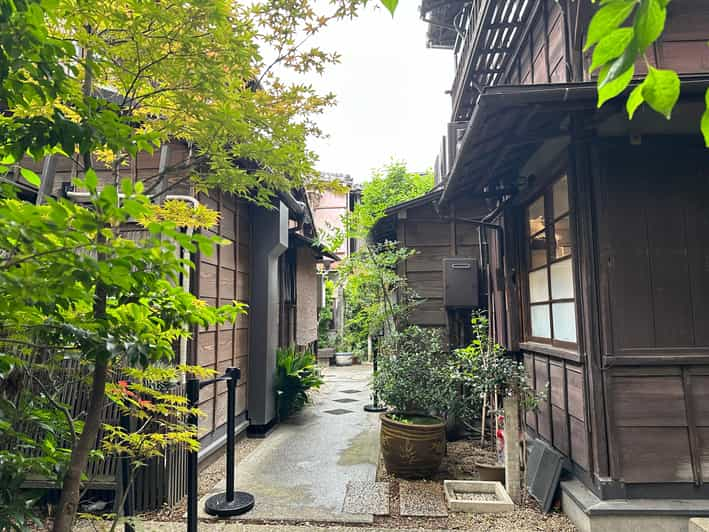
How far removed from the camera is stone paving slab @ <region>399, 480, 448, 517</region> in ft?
12.4

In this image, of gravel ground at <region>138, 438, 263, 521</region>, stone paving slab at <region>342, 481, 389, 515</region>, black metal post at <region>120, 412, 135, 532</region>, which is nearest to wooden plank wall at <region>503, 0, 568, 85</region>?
stone paving slab at <region>342, 481, 389, 515</region>

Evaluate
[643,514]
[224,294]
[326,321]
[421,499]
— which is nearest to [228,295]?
[224,294]

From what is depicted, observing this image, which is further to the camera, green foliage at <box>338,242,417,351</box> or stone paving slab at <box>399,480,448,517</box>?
green foliage at <box>338,242,417,351</box>

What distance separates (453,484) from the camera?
13.6ft

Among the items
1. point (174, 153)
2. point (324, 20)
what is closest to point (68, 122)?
point (324, 20)

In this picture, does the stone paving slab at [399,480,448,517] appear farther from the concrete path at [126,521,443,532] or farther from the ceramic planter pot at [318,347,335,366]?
the ceramic planter pot at [318,347,335,366]

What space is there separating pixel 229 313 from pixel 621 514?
126 inches

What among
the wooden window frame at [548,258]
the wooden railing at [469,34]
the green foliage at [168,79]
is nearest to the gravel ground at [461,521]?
the wooden window frame at [548,258]

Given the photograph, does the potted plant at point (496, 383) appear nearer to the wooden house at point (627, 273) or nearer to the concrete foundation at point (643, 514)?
the wooden house at point (627, 273)

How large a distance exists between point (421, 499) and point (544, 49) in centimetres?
458

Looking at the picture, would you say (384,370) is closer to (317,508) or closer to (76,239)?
(317,508)

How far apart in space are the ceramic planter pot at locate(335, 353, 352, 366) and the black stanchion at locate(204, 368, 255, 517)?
12.0 metres

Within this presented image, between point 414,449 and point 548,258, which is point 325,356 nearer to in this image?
point 414,449

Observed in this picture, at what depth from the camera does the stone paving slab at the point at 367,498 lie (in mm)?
3814
